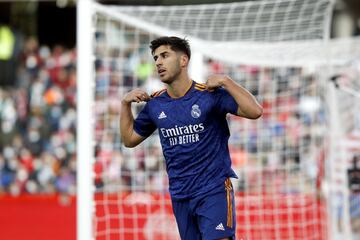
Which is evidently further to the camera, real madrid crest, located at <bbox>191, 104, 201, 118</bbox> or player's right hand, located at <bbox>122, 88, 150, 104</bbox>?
player's right hand, located at <bbox>122, 88, 150, 104</bbox>

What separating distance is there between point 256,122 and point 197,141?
529 cm

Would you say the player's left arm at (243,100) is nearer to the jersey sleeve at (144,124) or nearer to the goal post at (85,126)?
the jersey sleeve at (144,124)

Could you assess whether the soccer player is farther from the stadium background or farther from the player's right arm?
the stadium background

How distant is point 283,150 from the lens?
10.9 meters

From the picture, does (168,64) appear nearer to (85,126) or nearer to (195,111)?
(195,111)

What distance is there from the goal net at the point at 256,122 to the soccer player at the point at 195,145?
2.29 meters

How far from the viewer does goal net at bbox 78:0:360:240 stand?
29.6ft

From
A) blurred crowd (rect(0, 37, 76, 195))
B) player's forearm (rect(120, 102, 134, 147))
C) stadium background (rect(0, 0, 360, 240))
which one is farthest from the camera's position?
blurred crowd (rect(0, 37, 76, 195))

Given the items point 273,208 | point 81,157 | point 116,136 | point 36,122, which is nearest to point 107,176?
point 116,136

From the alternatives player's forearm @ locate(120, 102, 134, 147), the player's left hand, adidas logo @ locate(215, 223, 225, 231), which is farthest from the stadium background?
the player's left hand

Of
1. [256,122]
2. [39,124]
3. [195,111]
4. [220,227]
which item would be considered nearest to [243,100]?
[195,111]

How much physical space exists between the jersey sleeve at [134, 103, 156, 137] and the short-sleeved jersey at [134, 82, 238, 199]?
266 mm

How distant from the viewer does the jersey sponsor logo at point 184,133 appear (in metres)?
5.74

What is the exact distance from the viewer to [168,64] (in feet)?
19.0
